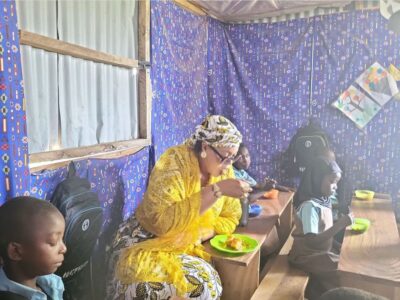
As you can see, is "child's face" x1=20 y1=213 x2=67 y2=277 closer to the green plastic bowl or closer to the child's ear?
the child's ear

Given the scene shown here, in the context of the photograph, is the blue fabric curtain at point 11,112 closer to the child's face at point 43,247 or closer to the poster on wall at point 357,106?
the child's face at point 43,247

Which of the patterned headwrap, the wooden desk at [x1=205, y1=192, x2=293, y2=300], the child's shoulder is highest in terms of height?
the patterned headwrap

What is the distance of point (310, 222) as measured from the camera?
2457 millimetres

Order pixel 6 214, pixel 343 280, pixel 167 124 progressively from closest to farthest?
pixel 6 214 < pixel 343 280 < pixel 167 124

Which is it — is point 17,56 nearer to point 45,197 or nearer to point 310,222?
point 45,197

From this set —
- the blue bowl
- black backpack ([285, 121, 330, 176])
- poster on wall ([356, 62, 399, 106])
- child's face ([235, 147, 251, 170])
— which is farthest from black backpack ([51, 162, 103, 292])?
poster on wall ([356, 62, 399, 106])

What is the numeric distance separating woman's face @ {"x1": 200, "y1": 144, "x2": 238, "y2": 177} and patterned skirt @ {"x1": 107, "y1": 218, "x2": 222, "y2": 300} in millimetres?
590

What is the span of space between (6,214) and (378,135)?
4.42 m

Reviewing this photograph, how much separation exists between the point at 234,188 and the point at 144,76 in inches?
67.0

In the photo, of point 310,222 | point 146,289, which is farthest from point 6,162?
point 310,222

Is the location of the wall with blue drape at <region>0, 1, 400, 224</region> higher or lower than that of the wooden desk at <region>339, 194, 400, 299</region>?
higher

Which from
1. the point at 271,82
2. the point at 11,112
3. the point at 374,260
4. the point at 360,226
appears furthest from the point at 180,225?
the point at 271,82

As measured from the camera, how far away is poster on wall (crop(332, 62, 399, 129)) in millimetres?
4414

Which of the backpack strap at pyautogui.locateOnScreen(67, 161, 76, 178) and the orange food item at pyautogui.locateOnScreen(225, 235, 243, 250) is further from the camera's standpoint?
the backpack strap at pyautogui.locateOnScreen(67, 161, 76, 178)
